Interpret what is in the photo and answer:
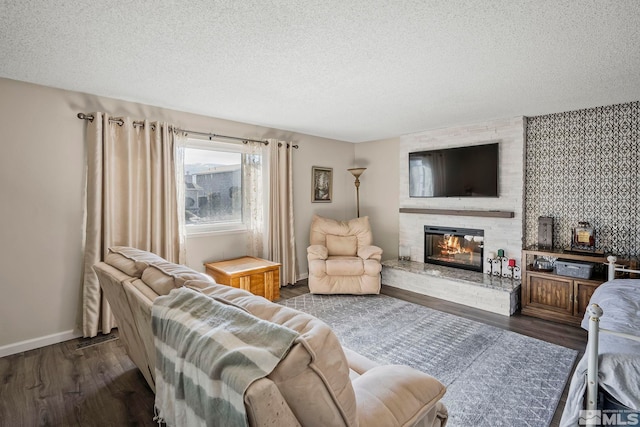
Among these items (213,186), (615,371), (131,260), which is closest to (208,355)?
(131,260)

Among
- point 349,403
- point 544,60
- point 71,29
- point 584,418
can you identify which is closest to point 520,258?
point 544,60

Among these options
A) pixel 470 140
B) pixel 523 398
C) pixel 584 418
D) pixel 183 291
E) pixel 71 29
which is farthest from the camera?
pixel 470 140

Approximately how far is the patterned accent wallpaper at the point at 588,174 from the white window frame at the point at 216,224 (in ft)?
12.3

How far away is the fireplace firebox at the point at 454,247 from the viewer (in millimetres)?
4418

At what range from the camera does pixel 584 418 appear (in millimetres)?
1531

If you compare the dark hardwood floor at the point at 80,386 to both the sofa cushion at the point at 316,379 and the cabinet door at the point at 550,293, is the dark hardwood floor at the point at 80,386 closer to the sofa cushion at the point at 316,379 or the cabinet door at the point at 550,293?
the cabinet door at the point at 550,293

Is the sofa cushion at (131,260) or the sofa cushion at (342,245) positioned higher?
the sofa cushion at (131,260)

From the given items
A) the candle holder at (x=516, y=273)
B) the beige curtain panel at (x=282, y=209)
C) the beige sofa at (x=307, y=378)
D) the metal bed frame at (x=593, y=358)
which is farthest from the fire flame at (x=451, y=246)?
the beige sofa at (x=307, y=378)

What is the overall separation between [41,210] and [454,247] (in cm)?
489

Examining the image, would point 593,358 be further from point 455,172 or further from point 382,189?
point 382,189

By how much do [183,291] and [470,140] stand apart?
4.24 meters

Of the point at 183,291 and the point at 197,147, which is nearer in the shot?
the point at 183,291

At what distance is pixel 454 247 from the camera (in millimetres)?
4660

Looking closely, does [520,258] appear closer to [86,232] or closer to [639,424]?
[639,424]
